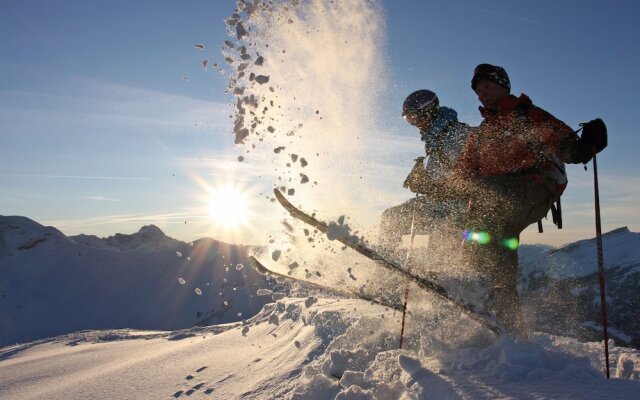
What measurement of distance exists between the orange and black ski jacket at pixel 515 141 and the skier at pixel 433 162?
45 centimetres

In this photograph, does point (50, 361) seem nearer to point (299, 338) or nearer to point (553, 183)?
point (299, 338)

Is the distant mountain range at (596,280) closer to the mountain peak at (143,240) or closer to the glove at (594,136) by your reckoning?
the glove at (594,136)

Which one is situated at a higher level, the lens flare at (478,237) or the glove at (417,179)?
the glove at (417,179)

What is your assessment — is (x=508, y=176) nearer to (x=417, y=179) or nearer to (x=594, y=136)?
(x=594, y=136)

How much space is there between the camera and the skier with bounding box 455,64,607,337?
12.8 feet

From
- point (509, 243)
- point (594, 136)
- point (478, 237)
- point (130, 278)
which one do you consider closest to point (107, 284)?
point (130, 278)

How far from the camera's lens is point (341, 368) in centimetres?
404

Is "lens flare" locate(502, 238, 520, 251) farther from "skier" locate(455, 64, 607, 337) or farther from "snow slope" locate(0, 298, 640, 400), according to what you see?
"snow slope" locate(0, 298, 640, 400)

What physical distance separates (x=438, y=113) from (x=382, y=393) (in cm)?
366

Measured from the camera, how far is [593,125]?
3.61 m

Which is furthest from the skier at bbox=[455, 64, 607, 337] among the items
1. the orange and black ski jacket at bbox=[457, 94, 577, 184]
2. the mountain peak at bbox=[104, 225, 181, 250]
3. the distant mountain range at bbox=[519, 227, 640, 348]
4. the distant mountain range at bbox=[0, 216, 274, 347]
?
the mountain peak at bbox=[104, 225, 181, 250]

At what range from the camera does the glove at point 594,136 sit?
3.60m

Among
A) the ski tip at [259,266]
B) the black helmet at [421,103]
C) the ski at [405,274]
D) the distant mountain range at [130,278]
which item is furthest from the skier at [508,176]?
the distant mountain range at [130,278]

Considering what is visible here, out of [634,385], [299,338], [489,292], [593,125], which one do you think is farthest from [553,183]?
[299,338]
